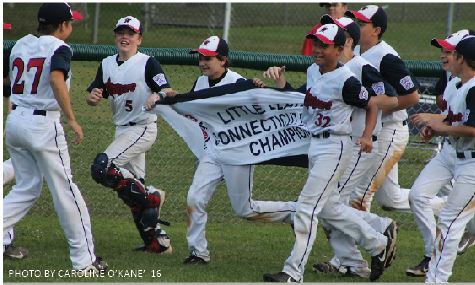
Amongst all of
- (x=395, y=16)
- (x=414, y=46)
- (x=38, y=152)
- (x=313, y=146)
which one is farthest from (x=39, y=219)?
(x=395, y=16)

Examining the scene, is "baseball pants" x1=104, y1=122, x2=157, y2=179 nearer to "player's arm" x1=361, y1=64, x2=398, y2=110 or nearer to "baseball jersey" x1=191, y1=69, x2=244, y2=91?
"baseball jersey" x1=191, y1=69, x2=244, y2=91

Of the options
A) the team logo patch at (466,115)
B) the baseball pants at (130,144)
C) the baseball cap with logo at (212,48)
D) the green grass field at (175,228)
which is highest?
the baseball cap with logo at (212,48)

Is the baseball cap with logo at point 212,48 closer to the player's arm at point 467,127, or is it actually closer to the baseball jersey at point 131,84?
the baseball jersey at point 131,84

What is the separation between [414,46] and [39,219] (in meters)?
14.1

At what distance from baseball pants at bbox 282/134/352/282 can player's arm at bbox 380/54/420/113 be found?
32.1 inches

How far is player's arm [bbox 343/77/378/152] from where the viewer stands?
23.5ft

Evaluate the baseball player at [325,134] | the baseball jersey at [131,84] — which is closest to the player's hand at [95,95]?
the baseball jersey at [131,84]

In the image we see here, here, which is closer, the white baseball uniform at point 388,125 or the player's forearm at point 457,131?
the player's forearm at point 457,131

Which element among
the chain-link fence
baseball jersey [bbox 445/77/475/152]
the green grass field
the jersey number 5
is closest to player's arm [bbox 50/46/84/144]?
the jersey number 5

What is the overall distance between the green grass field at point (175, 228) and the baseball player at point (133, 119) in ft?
0.95

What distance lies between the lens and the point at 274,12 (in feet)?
80.8

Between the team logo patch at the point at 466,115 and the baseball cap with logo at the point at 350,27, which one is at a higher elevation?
the baseball cap with logo at the point at 350,27

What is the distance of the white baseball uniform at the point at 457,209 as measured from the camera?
7.24 metres

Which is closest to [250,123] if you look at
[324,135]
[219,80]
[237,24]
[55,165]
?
[219,80]
